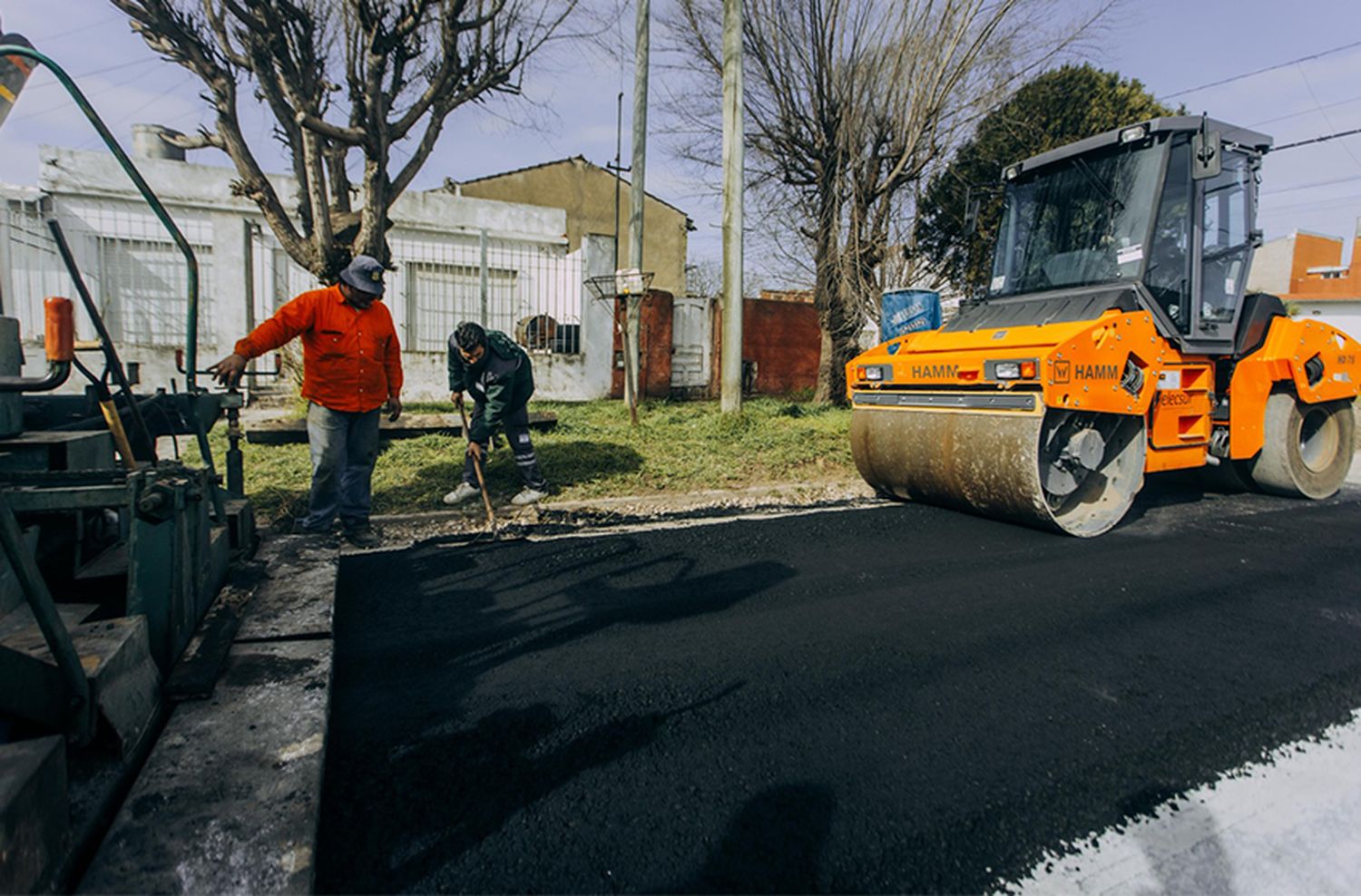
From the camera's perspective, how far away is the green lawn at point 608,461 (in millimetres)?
5641

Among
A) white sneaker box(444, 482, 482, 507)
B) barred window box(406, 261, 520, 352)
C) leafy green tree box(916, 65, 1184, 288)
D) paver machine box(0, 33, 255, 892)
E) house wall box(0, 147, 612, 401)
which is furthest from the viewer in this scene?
barred window box(406, 261, 520, 352)

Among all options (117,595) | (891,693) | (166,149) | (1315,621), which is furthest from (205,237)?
(1315,621)

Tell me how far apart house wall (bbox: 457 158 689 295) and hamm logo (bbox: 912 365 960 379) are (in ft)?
61.6

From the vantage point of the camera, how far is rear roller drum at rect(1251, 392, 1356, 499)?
18.9 feet

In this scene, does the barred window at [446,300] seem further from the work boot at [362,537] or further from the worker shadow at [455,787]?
the worker shadow at [455,787]

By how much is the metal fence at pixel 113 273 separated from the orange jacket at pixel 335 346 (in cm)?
668

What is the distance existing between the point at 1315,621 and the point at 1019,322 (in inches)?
98.9

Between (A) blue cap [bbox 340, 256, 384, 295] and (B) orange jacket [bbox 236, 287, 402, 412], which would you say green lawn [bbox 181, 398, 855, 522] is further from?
(A) blue cap [bbox 340, 256, 384, 295]

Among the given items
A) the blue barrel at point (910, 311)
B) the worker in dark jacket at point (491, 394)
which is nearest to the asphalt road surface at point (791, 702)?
the worker in dark jacket at point (491, 394)

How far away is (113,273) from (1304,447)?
13417mm

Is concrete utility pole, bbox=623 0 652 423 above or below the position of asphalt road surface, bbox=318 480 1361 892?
above

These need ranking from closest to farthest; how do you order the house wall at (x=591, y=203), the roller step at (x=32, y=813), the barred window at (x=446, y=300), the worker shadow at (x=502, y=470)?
the roller step at (x=32, y=813)
the worker shadow at (x=502, y=470)
the barred window at (x=446, y=300)
the house wall at (x=591, y=203)

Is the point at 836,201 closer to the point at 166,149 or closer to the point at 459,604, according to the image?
the point at 459,604

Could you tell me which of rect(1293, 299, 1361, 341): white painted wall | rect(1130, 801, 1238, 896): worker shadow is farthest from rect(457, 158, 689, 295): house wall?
rect(1130, 801, 1238, 896): worker shadow
